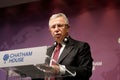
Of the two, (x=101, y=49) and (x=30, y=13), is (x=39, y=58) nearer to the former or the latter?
(x=101, y=49)

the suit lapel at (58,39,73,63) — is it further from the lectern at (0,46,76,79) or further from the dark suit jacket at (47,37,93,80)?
the lectern at (0,46,76,79)

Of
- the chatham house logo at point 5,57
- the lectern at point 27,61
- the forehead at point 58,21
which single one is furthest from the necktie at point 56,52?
the chatham house logo at point 5,57

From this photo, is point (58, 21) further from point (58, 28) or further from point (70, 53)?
point (70, 53)

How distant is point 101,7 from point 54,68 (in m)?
3.22

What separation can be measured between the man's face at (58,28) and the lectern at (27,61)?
360 mm

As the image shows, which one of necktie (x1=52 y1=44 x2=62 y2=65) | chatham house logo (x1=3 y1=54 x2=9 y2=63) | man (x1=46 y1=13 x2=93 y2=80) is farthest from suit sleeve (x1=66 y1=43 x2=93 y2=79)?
chatham house logo (x1=3 y1=54 x2=9 y2=63)

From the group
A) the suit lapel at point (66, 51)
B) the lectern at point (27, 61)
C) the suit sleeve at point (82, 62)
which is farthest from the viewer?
the suit lapel at point (66, 51)

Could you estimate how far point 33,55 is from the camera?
1541 millimetres

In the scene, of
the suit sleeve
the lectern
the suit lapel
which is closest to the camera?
the lectern

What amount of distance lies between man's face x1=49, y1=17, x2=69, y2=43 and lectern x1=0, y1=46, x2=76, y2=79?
36 cm

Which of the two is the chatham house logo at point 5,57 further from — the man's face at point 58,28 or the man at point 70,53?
the man's face at point 58,28

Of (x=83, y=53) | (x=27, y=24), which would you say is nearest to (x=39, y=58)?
(x=83, y=53)

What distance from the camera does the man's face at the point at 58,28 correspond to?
6.51 feet

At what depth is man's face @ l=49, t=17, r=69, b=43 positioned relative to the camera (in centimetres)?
198
